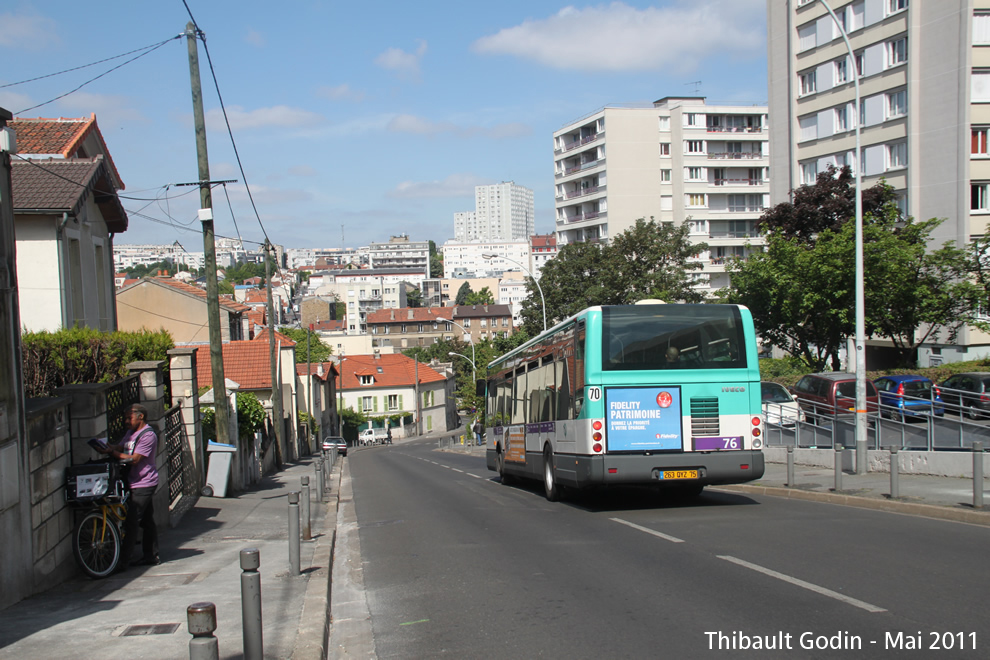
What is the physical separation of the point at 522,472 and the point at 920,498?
8.24 metres

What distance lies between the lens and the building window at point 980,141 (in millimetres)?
39441

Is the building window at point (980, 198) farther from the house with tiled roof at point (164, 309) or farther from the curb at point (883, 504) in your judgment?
the house with tiled roof at point (164, 309)

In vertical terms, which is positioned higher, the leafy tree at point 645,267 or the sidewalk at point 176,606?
the leafy tree at point 645,267

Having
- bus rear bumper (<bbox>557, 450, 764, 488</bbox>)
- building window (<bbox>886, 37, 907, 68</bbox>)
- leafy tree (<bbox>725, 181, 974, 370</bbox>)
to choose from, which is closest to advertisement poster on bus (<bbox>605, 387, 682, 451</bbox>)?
bus rear bumper (<bbox>557, 450, 764, 488</bbox>)

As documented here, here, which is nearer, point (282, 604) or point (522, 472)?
point (282, 604)

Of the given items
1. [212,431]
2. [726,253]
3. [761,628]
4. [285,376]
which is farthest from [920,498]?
[726,253]

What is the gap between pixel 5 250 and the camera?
25.2ft

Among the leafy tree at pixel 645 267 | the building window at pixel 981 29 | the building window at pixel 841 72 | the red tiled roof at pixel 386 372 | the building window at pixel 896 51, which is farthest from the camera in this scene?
the red tiled roof at pixel 386 372

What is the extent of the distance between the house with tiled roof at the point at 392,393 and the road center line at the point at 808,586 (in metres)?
74.9

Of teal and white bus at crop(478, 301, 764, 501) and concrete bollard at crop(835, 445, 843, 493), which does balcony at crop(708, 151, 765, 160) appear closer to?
concrete bollard at crop(835, 445, 843, 493)

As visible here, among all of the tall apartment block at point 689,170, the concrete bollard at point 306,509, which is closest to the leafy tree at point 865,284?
the concrete bollard at point 306,509

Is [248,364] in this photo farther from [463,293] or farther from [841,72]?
[463,293]

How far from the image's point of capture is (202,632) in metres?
3.94

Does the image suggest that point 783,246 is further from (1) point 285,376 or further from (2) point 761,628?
(2) point 761,628
